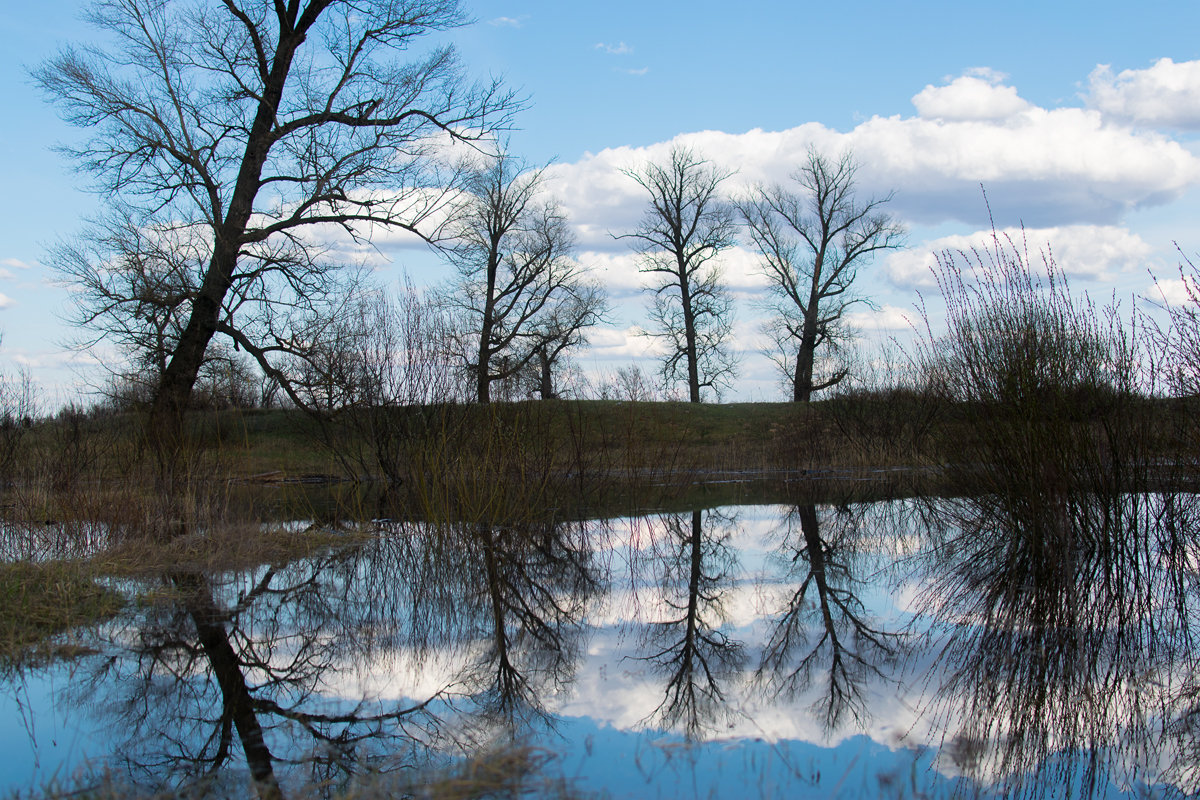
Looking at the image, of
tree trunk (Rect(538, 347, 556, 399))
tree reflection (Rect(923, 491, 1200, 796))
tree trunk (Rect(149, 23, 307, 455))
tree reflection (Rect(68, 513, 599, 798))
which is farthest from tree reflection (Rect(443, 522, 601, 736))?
tree trunk (Rect(538, 347, 556, 399))

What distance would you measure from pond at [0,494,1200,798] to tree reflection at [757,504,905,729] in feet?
0.08

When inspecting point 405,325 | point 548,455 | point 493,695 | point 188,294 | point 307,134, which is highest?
point 307,134

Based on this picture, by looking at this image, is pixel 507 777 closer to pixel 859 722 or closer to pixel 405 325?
pixel 859 722

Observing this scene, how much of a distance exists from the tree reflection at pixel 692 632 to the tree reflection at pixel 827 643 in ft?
0.93

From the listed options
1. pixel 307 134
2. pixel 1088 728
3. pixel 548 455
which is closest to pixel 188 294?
pixel 307 134

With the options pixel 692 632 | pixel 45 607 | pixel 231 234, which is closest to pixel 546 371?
pixel 231 234

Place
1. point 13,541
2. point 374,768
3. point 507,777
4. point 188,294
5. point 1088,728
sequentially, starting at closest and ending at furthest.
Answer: point 507,777 → point 374,768 → point 1088,728 → point 13,541 → point 188,294

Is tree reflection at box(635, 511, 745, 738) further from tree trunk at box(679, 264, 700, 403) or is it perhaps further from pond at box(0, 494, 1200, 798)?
tree trunk at box(679, 264, 700, 403)

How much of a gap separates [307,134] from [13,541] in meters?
12.9

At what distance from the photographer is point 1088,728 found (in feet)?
11.3

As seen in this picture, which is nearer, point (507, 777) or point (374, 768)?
point (507, 777)

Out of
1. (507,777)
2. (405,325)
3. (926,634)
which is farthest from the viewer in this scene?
(405,325)

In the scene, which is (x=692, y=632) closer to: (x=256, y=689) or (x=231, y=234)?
(x=256, y=689)

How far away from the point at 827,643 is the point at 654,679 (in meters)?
1.18
